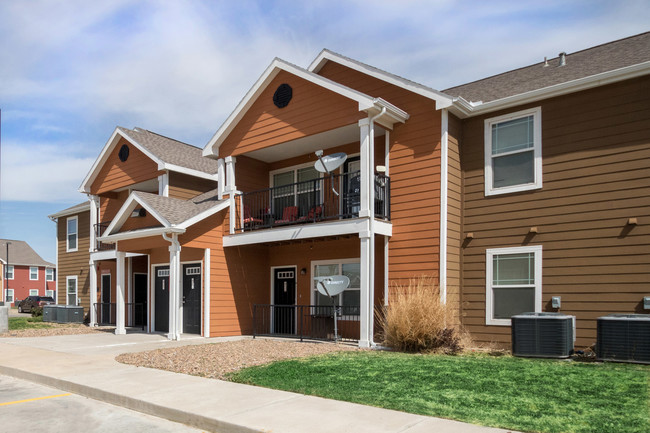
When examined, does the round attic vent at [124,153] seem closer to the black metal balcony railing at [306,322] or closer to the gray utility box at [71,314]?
the gray utility box at [71,314]

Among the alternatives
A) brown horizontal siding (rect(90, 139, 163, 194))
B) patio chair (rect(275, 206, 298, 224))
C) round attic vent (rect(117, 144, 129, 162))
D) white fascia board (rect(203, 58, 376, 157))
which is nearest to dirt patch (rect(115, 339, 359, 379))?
patio chair (rect(275, 206, 298, 224))

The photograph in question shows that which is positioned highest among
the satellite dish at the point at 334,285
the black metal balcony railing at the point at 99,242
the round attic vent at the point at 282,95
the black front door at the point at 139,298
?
the round attic vent at the point at 282,95

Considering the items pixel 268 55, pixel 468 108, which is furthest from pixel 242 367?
pixel 268 55

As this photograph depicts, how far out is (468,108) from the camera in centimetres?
1188

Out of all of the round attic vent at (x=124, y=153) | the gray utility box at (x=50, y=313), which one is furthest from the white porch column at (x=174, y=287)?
the gray utility box at (x=50, y=313)

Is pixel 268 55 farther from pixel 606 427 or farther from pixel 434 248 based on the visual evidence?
pixel 606 427

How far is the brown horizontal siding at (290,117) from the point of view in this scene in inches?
509

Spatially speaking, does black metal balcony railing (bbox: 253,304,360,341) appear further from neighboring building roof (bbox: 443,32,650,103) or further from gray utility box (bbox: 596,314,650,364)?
neighboring building roof (bbox: 443,32,650,103)

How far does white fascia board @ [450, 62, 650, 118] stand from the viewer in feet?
32.7

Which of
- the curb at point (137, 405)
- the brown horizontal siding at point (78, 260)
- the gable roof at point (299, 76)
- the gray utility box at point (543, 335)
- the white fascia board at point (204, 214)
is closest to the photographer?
the curb at point (137, 405)

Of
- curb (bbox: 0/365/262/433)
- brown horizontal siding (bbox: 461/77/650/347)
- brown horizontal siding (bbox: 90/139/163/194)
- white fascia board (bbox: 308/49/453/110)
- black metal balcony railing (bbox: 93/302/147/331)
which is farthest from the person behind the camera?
black metal balcony railing (bbox: 93/302/147/331)

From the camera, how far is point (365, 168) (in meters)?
12.0

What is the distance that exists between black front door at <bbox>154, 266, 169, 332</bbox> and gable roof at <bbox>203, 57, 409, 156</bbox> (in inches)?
170

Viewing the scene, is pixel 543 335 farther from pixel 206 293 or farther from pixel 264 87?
pixel 264 87
